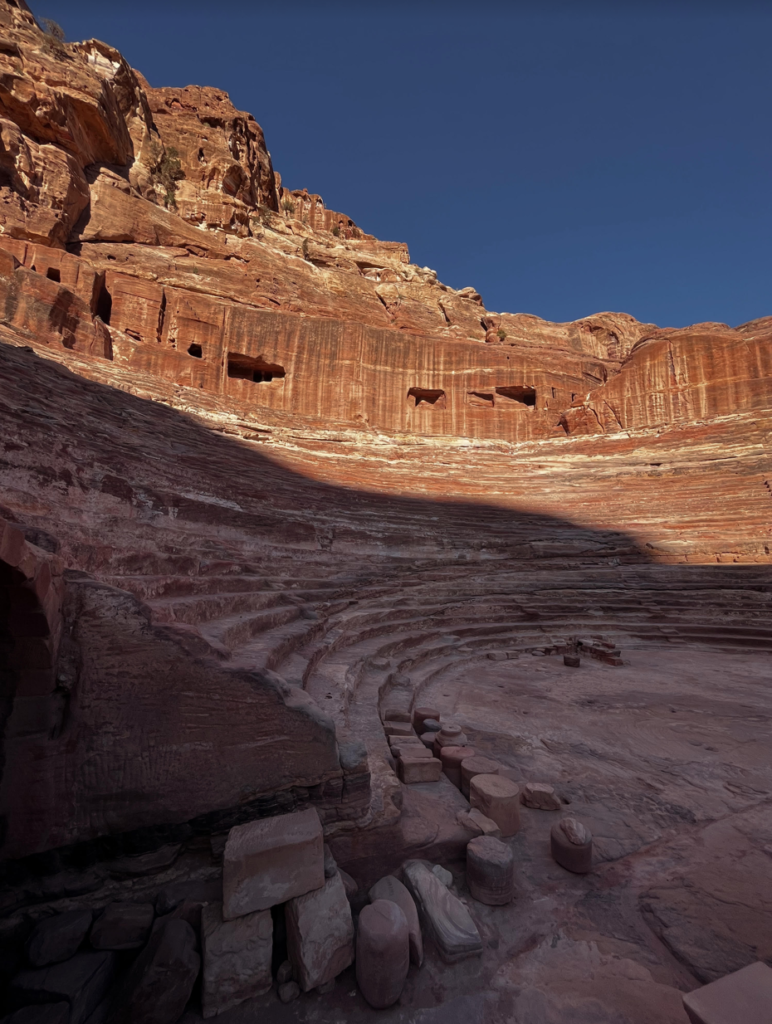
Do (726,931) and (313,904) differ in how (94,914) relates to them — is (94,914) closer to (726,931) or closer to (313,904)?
(313,904)

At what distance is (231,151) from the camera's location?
3153 cm

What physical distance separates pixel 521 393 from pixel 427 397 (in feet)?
17.1

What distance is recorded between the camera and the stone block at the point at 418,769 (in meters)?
2.97

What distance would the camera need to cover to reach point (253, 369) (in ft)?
73.5

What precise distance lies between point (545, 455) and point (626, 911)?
18349mm

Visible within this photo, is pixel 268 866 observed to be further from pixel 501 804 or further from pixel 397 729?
pixel 397 729

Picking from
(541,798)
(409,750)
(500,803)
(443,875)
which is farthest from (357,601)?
(443,875)

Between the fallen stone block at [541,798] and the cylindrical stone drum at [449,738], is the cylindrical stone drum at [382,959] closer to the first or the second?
the fallen stone block at [541,798]

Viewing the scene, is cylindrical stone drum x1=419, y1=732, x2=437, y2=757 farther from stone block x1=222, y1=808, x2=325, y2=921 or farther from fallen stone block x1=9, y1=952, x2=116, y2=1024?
fallen stone block x1=9, y1=952, x2=116, y2=1024

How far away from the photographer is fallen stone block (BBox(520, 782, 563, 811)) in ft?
9.28

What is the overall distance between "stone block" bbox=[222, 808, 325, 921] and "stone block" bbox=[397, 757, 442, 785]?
116 cm

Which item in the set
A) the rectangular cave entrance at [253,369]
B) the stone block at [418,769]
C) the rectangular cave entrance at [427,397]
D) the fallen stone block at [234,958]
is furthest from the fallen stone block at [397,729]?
the rectangular cave entrance at [427,397]

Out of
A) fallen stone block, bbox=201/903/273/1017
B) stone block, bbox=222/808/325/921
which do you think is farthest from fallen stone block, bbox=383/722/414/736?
fallen stone block, bbox=201/903/273/1017

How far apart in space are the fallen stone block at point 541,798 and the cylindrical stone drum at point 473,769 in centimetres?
23
